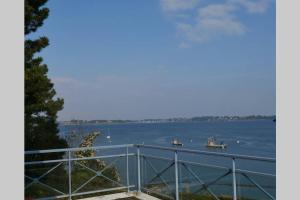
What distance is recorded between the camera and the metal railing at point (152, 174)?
13.0 feet

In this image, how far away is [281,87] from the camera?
1240mm

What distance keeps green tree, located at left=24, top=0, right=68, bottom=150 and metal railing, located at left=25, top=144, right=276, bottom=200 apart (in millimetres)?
2622

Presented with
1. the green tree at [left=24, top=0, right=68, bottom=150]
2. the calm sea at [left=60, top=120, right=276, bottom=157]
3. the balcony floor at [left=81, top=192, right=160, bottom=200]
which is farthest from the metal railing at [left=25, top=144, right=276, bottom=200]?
the green tree at [left=24, top=0, right=68, bottom=150]

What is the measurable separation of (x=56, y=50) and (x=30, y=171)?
650 cm

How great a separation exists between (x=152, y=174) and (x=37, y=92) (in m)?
3.91

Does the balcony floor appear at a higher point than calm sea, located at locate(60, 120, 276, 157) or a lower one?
higher

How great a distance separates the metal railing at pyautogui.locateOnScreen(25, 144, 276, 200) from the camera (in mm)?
3957

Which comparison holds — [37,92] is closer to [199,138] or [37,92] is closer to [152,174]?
[152,174]

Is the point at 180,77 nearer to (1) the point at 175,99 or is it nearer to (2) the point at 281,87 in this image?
(1) the point at 175,99

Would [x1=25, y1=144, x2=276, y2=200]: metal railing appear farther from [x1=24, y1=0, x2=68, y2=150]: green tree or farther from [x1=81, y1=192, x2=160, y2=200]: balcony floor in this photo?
[x1=24, y1=0, x2=68, y2=150]: green tree

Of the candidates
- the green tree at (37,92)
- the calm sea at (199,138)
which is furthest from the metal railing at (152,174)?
the green tree at (37,92)

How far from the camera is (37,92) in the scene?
8.14m

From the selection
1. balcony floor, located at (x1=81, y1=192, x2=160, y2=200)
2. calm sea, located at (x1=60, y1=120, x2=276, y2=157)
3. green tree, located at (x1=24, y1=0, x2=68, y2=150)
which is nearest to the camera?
balcony floor, located at (x1=81, y1=192, x2=160, y2=200)

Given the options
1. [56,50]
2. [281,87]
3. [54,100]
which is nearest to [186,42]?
[56,50]
